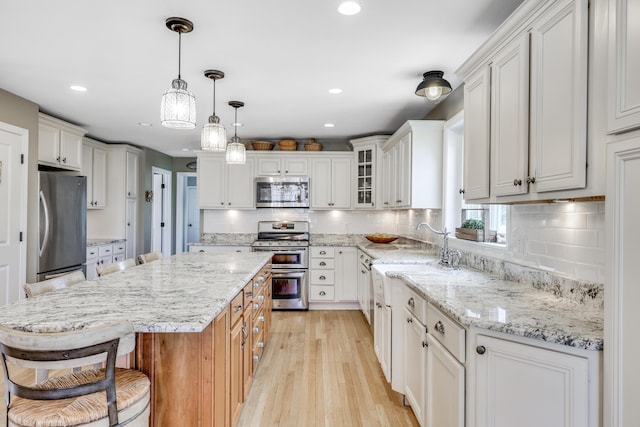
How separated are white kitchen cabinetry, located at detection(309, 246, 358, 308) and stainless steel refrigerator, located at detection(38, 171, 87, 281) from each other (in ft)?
9.14

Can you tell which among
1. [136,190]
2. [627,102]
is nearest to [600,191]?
[627,102]

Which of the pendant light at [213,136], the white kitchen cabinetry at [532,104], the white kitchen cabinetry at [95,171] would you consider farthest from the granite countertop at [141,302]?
the white kitchen cabinetry at [95,171]

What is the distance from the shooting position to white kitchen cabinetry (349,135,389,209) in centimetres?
502

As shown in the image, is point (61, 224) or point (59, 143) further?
point (59, 143)

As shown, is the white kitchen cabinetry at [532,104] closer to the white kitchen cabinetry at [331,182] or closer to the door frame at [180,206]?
the white kitchen cabinetry at [331,182]

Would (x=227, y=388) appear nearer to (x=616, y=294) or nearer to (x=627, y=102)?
(x=616, y=294)

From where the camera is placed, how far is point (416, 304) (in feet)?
7.11

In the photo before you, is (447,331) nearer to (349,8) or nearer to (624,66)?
(624,66)

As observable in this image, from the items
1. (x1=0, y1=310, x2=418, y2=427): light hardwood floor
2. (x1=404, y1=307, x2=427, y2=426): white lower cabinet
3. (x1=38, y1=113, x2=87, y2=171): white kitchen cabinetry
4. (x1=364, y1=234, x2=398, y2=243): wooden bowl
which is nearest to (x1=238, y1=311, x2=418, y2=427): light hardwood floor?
(x1=0, y1=310, x2=418, y2=427): light hardwood floor

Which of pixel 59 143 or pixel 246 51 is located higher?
pixel 246 51

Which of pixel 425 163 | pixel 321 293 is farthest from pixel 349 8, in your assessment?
pixel 321 293

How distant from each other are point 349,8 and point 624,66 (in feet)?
4.43

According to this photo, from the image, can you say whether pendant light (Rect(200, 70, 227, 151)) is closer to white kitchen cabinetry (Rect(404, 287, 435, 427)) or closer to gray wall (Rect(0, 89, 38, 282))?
white kitchen cabinetry (Rect(404, 287, 435, 427))

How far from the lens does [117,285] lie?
205cm
